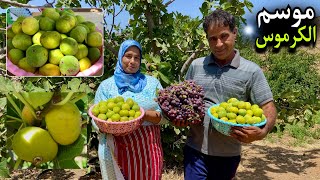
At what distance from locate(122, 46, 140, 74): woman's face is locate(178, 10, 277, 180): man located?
307 mm

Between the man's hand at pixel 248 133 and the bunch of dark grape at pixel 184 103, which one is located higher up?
the bunch of dark grape at pixel 184 103

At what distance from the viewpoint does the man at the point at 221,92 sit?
1957mm

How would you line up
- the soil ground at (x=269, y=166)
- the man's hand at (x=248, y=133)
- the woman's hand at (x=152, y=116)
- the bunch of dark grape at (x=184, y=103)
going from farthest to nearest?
the soil ground at (x=269, y=166), the woman's hand at (x=152, y=116), the bunch of dark grape at (x=184, y=103), the man's hand at (x=248, y=133)

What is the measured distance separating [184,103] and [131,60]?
41 centimetres

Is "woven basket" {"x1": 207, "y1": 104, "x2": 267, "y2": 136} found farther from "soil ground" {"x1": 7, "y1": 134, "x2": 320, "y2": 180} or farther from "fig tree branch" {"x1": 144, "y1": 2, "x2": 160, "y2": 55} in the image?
"soil ground" {"x1": 7, "y1": 134, "x2": 320, "y2": 180}

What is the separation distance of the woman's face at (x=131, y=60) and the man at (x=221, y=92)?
307 millimetres

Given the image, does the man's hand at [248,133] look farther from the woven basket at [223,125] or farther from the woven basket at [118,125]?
the woven basket at [118,125]

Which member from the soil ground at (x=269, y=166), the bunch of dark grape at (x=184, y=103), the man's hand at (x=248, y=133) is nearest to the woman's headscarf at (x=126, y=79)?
the bunch of dark grape at (x=184, y=103)

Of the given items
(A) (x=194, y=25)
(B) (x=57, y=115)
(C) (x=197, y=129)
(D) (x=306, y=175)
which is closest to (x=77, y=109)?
(B) (x=57, y=115)

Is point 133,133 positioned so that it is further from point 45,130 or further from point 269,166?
point 269,166

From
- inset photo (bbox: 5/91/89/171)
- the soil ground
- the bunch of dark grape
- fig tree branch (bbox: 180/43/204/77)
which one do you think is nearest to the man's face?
the bunch of dark grape

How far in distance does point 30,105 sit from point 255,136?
122 centimetres

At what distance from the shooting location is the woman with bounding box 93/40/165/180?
2168 mm

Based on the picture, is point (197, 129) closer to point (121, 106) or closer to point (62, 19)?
point (121, 106)
